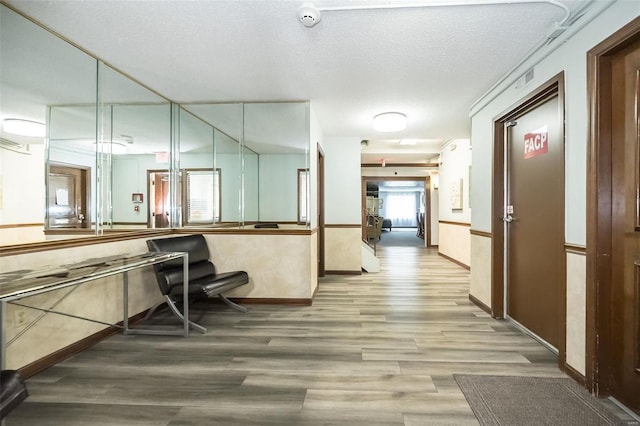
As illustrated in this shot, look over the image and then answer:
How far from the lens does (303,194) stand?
13.6 ft

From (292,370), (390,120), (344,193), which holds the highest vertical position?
(390,120)

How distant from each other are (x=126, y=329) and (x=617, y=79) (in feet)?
13.7

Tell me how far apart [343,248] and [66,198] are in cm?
397

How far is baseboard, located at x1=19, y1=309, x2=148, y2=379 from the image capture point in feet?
6.99

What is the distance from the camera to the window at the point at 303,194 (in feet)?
12.8

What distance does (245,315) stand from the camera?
132 inches

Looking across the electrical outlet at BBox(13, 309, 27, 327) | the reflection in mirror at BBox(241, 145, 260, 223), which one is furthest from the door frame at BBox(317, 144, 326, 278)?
the electrical outlet at BBox(13, 309, 27, 327)

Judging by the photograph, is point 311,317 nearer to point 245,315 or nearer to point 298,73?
point 245,315

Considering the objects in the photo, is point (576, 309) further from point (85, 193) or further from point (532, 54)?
point (85, 193)

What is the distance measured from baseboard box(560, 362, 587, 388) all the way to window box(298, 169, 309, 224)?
2713 millimetres

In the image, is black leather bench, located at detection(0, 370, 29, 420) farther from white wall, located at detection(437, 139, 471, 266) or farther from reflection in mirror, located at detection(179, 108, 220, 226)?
white wall, located at detection(437, 139, 471, 266)

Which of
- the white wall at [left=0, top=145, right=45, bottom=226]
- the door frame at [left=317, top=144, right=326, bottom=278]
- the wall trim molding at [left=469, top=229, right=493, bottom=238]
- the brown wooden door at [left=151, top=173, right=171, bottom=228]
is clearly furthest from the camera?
the door frame at [left=317, top=144, right=326, bottom=278]

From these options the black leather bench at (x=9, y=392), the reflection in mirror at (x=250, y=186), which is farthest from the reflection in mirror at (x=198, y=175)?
the black leather bench at (x=9, y=392)

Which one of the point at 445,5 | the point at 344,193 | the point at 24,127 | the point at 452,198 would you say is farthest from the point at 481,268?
the point at 24,127
